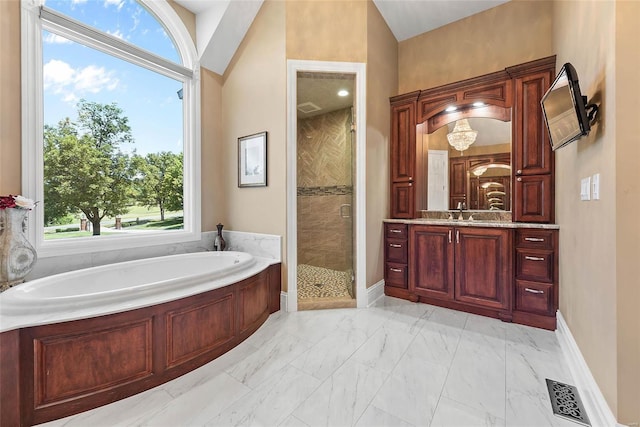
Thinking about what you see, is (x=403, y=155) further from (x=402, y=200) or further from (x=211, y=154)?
(x=211, y=154)

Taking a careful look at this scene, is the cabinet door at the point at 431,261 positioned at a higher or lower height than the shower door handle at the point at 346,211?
Answer: lower

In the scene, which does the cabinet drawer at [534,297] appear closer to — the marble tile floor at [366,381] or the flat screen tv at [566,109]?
the marble tile floor at [366,381]

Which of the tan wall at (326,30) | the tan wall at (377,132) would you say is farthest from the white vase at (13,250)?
the tan wall at (377,132)

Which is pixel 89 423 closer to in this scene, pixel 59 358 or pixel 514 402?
pixel 59 358

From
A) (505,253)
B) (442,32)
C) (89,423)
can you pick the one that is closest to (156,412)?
(89,423)

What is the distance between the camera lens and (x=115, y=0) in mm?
2680

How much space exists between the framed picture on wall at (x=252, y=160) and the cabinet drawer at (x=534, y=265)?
2600 mm

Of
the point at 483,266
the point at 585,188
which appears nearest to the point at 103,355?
the point at 585,188

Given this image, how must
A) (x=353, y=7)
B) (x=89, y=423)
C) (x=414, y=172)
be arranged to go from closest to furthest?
(x=89, y=423) < (x=353, y=7) < (x=414, y=172)

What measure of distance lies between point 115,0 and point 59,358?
10.5 ft

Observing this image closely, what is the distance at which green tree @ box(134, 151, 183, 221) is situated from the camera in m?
2.93

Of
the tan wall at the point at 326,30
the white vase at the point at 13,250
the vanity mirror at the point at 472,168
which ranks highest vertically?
the tan wall at the point at 326,30

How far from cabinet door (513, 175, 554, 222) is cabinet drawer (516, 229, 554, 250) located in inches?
7.3

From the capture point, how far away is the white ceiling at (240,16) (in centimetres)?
297
